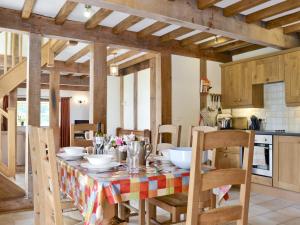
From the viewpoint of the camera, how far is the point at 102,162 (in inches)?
69.3

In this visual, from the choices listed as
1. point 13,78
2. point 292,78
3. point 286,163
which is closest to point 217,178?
point 286,163

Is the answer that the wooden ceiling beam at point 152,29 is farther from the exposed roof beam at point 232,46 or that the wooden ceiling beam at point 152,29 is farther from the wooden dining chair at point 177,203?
the wooden dining chair at point 177,203

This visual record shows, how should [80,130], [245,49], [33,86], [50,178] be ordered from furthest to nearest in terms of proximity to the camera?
1. [245,49]
2. [33,86]
3. [80,130]
4. [50,178]

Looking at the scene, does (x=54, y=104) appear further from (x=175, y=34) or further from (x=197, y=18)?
(x=197, y=18)

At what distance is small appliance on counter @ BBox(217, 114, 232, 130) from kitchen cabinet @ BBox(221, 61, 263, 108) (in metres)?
0.21

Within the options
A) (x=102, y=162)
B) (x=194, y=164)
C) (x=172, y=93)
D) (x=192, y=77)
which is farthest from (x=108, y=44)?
(x=194, y=164)

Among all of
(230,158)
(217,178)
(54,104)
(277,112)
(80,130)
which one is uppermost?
(54,104)

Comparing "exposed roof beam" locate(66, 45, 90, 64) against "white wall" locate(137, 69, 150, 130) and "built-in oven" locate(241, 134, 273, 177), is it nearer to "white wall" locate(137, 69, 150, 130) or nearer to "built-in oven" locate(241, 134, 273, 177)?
"white wall" locate(137, 69, 150, 130)

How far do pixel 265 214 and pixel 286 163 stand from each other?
96 cm

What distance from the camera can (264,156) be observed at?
4.10 metres

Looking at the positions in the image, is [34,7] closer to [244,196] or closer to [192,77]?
[192,77]

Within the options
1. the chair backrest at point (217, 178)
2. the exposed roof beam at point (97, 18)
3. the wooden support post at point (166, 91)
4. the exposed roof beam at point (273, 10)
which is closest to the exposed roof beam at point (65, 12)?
the exposed roof beam at point (97, 18)

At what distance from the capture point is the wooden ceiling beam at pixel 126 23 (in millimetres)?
→ 3801

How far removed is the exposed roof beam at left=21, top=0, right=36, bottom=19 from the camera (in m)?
3.26
